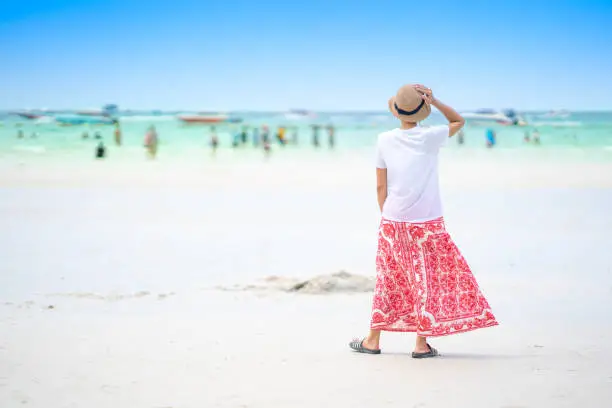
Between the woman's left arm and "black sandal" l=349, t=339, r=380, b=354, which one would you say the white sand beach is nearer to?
"black sandal" l=349, t=339, r=380, b=354

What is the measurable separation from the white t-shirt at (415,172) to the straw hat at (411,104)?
0.22 feet

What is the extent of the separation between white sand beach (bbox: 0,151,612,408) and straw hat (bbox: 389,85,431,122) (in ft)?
4.21

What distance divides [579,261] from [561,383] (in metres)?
4.37

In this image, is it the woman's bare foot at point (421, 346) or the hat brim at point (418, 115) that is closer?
the hat brim at point (418, 115)

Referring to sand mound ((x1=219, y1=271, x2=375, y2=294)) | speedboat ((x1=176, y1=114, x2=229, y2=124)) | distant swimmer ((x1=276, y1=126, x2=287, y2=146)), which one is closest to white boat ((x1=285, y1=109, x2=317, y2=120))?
speedboat ((x1=176, y1=114, x2=229, y2=124))

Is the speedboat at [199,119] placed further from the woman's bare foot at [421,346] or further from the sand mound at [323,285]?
the woman's bare foot at [421,346]

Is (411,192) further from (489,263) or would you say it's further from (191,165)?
(191,165)

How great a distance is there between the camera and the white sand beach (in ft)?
11.7

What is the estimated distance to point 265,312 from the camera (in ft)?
17.9

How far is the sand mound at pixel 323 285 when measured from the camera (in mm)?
6203

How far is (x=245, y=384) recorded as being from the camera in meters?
3.67

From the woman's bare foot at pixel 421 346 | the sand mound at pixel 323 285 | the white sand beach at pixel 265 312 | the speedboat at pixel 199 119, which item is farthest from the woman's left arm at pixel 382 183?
the speedboat at pixel 199 119

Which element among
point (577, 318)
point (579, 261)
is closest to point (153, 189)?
point (579, 261)

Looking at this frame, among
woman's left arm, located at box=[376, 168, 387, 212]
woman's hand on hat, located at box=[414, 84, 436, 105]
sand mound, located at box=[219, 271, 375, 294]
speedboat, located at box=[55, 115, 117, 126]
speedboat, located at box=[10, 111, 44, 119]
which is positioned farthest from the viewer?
speedboat, located at box=[10, 111, 44, 119]
